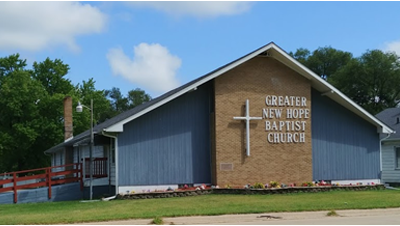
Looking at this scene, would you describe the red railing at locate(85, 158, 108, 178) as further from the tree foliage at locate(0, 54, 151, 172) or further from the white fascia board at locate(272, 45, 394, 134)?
the tree foliage at locate(0, 54, 151, 172)

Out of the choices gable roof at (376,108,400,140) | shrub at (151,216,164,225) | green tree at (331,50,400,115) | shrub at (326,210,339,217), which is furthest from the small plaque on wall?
green tree at (331,50,400,115)

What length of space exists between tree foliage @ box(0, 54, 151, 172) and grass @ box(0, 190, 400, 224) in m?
25.8

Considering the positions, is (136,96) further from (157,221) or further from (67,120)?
(157,221)

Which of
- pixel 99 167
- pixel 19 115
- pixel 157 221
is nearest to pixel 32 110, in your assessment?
pixel 19 115

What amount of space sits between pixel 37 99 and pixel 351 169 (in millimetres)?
31240

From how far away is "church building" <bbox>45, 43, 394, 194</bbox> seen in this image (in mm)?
26062

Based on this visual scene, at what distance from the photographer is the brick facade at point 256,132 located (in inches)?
1062

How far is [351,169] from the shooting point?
30188 millimetres

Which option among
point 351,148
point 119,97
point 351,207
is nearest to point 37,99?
point 351,148

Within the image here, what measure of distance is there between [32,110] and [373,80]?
37.7m

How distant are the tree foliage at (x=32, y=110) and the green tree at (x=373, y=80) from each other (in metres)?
29.3

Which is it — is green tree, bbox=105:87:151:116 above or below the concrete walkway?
above

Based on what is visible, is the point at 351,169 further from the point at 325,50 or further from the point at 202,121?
the point at 325,50

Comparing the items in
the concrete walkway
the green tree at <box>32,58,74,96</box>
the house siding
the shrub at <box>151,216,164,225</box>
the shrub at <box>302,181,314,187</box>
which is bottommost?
the concrete walkway
